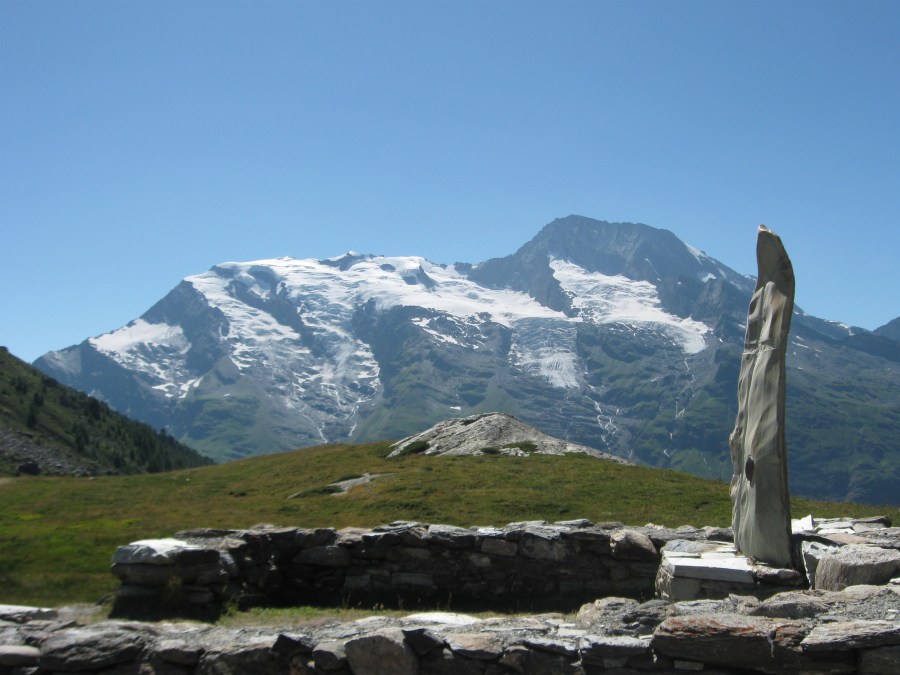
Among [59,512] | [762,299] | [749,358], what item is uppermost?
[762,299]

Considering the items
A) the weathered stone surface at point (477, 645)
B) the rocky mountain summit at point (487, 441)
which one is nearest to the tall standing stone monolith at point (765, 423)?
the weathered stone surface at point (477, 645)

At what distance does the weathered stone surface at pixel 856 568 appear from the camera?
13227mm

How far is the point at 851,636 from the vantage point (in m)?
9.86

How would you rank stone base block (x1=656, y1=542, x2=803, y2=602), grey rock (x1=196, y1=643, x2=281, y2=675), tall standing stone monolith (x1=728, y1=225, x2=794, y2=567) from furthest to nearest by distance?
tall standing stone monolith (x1=728, y1=225, x2=794, y2=567)
stone base block (x1=656, y1=542, x2=803, y2=602)
grey rock (x1=196, y1=643, x2=281, y2=675)

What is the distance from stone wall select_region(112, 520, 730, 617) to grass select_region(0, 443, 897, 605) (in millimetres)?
3747

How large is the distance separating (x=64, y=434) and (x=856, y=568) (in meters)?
169

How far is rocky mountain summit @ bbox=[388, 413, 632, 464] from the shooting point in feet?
179

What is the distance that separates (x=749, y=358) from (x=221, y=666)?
1317cm

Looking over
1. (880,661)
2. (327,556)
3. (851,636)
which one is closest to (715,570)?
(851,636)

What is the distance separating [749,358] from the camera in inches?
725

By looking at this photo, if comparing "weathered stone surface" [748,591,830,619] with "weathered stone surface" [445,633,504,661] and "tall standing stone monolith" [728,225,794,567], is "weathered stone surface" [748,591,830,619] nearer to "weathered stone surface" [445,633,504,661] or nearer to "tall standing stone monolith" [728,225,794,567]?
"weathered stone surface" [445,633,504,661]

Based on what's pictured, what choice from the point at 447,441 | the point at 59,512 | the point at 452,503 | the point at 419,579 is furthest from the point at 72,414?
the point at 419,579

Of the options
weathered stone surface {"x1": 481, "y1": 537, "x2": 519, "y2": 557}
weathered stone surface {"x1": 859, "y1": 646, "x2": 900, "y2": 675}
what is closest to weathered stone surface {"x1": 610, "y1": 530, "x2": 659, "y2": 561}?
weathered stone surface {"x1": 481, "y1": 537, "x2": 519, "y2": 557}

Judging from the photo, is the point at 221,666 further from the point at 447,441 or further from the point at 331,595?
the point at 447,441
